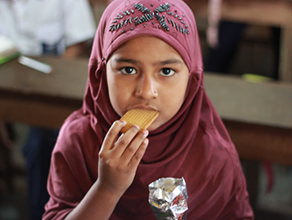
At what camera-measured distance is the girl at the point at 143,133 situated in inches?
31.8

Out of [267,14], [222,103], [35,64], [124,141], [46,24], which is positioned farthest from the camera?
[267,14]

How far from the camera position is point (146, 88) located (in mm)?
803

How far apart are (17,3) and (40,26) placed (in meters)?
0.21

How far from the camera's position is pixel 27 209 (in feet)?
6.77

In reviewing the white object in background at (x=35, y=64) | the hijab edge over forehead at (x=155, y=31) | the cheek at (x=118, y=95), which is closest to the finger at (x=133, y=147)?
the cheek at (x=118, y=95)

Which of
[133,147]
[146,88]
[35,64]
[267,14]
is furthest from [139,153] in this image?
[267,14]

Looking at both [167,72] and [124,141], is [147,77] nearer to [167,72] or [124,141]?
[167,72]

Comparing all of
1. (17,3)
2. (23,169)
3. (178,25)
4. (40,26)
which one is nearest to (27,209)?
(23,169)

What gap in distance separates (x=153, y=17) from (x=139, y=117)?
24 cm

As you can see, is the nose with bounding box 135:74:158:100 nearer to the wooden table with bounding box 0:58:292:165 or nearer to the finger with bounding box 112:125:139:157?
the finger with bounding box 112:125:139:157

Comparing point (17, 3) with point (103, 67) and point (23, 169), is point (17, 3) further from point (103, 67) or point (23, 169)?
point (103, 67)

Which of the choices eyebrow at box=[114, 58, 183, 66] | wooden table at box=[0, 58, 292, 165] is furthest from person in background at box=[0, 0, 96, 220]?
eyebrow at box=[114, 58, 183, 66]

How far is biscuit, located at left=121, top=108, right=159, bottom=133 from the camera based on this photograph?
79 centimetres

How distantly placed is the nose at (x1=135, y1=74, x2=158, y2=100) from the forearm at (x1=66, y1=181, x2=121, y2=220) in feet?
0.79
